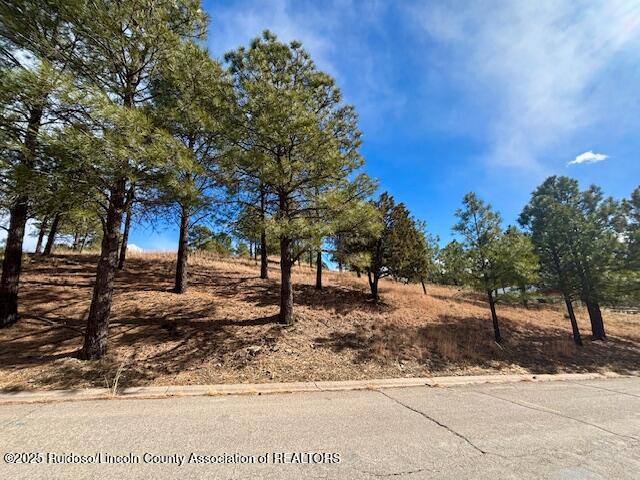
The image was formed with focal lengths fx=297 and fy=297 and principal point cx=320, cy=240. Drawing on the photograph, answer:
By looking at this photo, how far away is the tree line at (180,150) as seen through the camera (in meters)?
5.43

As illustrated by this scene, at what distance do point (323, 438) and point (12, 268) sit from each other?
9841 mm

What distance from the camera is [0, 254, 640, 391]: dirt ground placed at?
6.66m

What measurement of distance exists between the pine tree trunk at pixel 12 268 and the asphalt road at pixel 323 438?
5051 millimetres

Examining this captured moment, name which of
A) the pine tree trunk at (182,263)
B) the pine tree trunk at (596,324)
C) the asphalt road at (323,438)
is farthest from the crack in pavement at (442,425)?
the pine tree trunk at (596,324)

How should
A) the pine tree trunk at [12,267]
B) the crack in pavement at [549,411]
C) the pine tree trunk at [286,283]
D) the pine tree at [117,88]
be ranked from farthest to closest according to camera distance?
the pine tree trunk at [286,283] → the pine tree trunk at [12,267] → the pine tree at [117,88] → the crack in pavement at [549,411]

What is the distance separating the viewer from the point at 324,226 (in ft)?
28.0

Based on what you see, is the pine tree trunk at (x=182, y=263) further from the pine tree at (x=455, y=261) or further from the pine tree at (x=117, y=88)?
the pine tree at (x=455, y=261)

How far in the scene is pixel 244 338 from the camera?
28.3 feet

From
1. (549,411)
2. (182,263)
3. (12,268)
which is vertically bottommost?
(549,411)

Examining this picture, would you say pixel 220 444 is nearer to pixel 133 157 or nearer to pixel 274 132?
pixel 133 157

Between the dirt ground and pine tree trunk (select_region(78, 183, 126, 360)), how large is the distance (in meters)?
0.36

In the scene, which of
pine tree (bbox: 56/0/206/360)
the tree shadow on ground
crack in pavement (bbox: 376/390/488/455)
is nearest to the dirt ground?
the tree shadow on ground

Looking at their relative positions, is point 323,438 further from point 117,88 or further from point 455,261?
point 455,261

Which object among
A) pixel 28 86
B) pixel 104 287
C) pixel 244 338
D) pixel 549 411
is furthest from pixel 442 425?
pixel 28 86
